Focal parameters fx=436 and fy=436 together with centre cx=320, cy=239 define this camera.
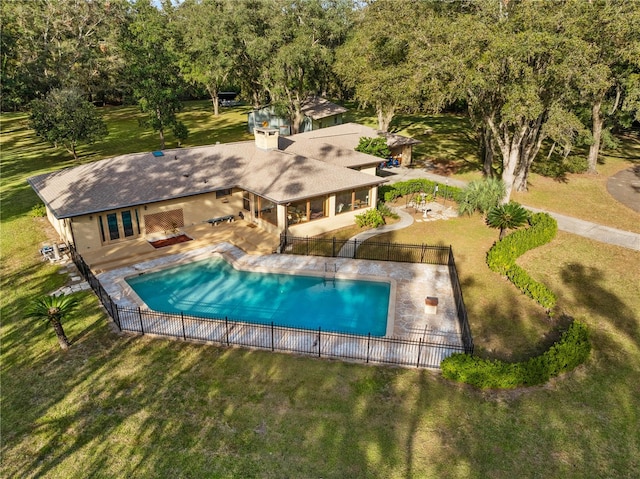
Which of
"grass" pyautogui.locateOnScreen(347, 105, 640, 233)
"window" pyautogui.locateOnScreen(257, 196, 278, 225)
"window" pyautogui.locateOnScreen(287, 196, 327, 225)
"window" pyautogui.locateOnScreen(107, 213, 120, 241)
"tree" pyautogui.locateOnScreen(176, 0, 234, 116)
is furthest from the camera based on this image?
"tree" pyautogui.locateOnScreen(176, 0, 234, 116)

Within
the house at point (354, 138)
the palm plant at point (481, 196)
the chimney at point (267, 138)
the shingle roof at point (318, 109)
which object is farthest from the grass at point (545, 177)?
the chimney at point (267, 138)

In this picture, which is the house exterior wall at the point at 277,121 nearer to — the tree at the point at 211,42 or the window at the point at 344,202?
the tree at the point at 211,42

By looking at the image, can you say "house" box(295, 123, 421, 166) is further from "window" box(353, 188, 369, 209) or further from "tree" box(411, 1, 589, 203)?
"tree" box(411, 1, 589, 203)

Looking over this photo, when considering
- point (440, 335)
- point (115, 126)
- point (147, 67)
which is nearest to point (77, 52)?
point (115, 126)

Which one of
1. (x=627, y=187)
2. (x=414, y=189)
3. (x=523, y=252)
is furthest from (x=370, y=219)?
(x=627, y=187)

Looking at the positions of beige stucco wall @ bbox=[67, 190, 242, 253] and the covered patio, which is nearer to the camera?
the covered patio

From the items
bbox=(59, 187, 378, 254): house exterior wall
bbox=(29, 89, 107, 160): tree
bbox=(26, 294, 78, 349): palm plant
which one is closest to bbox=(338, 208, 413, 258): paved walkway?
bbox=(59, 187, 378, 254): house exterior wall
